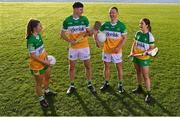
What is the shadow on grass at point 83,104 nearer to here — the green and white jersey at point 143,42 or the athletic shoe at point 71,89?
the athletic shoe at point 71,89

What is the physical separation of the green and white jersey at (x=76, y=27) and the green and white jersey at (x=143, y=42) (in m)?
1.26

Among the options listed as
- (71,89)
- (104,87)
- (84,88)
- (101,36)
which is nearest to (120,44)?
(101,36)

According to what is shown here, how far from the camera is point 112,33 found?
7.63m

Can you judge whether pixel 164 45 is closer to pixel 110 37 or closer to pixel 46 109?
pixel 110 37

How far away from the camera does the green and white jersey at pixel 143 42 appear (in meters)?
7.28

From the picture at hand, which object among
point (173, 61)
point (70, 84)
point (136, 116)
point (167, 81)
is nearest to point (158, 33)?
point (173, 61)

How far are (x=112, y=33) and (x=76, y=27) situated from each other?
856 mm

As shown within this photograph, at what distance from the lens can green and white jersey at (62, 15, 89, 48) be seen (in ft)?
24.9

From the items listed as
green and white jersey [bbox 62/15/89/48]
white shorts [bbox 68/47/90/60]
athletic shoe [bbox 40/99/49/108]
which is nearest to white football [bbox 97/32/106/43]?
green and white jersey [bbox 62/15/89/48]

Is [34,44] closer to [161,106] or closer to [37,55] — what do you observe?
[37,55]

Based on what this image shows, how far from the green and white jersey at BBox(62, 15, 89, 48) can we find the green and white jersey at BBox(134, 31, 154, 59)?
4.12 ft

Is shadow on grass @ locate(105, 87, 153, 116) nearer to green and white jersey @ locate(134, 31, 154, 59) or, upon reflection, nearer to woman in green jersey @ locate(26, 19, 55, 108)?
green and white jersey @ locate(134, 31, 154, 59)

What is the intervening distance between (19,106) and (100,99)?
1.86 metres

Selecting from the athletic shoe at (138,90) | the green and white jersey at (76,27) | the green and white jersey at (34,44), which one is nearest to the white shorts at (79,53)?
the green and white jersey at (76,27)
